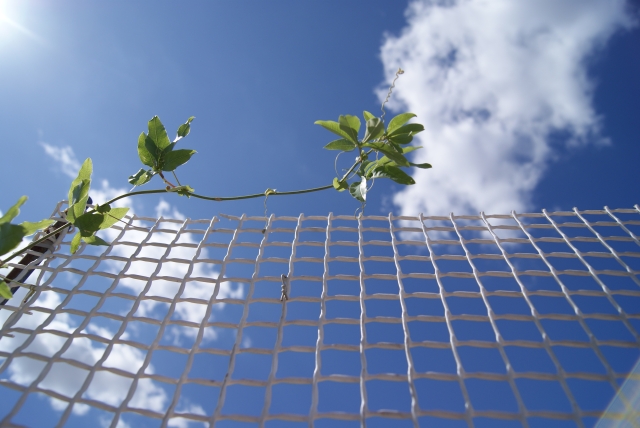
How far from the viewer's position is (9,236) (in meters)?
0.75

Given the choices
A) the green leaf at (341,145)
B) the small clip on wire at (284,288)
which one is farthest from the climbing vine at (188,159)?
the small clip on wire at (284,288)

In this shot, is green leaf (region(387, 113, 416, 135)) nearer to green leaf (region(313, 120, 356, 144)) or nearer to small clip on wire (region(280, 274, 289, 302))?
green leaf (region(313, 120, 356, 144))

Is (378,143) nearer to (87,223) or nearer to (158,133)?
(158,133)

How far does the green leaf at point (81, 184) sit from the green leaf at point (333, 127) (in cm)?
53

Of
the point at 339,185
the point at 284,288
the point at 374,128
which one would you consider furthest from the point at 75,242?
the point at 374,128

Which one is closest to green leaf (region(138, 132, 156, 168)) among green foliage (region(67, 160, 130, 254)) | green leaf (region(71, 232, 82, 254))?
green foliage (region(67, 160, 130, 254))

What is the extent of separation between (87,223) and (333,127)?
0.60 m

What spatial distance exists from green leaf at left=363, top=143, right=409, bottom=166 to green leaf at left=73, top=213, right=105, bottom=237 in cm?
65

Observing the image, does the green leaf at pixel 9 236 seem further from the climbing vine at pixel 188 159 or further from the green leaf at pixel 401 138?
the green leaf at pixel 401 138

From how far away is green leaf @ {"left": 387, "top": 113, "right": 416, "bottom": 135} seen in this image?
102 centimetres

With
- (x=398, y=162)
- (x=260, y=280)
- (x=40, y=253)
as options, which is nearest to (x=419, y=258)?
(x=398, y=162)

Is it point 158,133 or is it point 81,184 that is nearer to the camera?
point 81,184

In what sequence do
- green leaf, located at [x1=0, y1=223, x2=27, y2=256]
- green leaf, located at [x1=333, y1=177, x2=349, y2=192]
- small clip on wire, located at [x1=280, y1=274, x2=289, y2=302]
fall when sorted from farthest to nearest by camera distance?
1. green leaf, located at [x1=333, y1=177, x2=349, y2=192]
2. small clip on wire, located at [x1=280, y1=274, x2=289, y2=302]
3. green leaf, located at [x1=0, y1=223, x2=27, y2=256]

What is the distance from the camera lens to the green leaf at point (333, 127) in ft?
3.37
